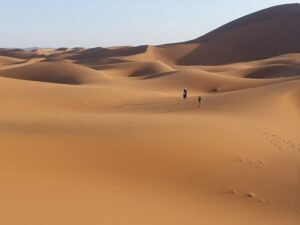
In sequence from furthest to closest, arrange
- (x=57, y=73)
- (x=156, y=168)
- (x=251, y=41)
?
1. (x=251, y=41)
2. (x=57, y=73)
3. (x=156, y=168)

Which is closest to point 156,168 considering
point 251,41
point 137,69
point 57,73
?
point 57,73

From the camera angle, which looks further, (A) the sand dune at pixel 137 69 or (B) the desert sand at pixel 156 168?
(A) the sand dune at pixel 137 69

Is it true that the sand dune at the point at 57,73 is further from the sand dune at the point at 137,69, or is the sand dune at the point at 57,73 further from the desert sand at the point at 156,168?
the desert sand at the point at 156,168

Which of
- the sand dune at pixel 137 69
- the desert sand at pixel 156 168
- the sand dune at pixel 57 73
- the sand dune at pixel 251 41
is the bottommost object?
the desert sand at pixel 156 168

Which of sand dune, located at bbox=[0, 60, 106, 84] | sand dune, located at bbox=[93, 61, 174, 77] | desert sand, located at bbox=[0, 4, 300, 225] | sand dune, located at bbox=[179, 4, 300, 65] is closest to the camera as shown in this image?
desert sand, located at bbox=[0, 4, 300, 225]

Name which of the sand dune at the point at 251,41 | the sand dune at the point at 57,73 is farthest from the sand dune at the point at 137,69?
the sand dune at the point at 251,41

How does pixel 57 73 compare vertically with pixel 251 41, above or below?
below

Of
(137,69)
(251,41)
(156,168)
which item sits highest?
(251,41)

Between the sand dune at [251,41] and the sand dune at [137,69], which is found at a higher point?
the sand dune at [251,41]

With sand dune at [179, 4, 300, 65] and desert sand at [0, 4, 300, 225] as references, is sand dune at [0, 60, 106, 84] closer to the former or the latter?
desert sand at [0, 4, 300, 225]

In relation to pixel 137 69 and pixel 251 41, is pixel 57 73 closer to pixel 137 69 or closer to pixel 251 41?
pixel 137 69

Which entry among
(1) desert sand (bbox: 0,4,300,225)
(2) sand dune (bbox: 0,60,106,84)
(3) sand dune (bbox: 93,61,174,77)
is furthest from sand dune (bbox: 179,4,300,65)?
(1) desert sand (bbox: 0,4,300,225)

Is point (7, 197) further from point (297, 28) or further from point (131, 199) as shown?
point (297, 28)

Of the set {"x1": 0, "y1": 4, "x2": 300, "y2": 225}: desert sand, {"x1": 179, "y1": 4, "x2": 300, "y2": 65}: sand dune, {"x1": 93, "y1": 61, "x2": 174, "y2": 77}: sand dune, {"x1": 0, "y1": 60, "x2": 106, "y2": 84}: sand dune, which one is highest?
{"x1": 179, "y1": 4, "x2": 300, "y2": 65}: sand dune
